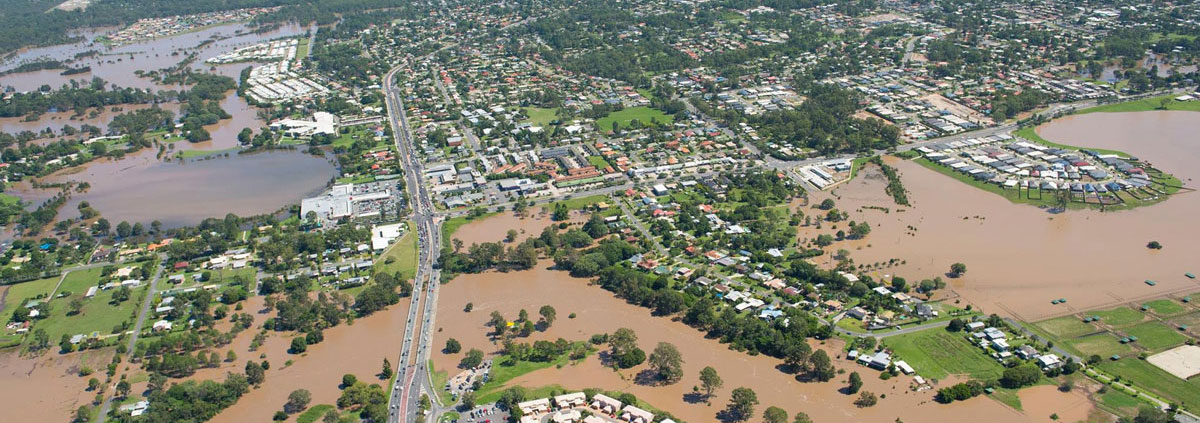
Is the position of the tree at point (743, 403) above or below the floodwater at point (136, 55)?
above

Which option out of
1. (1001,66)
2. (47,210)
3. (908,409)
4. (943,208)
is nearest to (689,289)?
(908,409)

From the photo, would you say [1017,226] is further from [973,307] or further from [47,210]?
[47,210]

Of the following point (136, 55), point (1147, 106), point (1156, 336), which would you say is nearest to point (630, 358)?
point (1156, 336)

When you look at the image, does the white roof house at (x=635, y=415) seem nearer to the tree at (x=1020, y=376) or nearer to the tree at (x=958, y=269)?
the tree at (x=1020, y=376)

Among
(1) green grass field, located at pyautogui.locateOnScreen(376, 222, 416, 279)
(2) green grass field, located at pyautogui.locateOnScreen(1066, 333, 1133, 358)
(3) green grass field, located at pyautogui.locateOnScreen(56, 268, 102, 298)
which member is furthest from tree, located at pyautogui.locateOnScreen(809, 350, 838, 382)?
(3) green grass field, located at pyautogui.locateOnScreen(56, 268, 102, 298)

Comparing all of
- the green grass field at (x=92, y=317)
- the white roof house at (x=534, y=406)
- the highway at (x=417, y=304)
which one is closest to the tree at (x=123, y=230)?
the green grass field at (x=92, y=317)

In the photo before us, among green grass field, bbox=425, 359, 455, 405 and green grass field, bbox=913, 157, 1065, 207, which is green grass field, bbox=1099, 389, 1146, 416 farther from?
green grass field, bbox=425, 359, 455, 405
